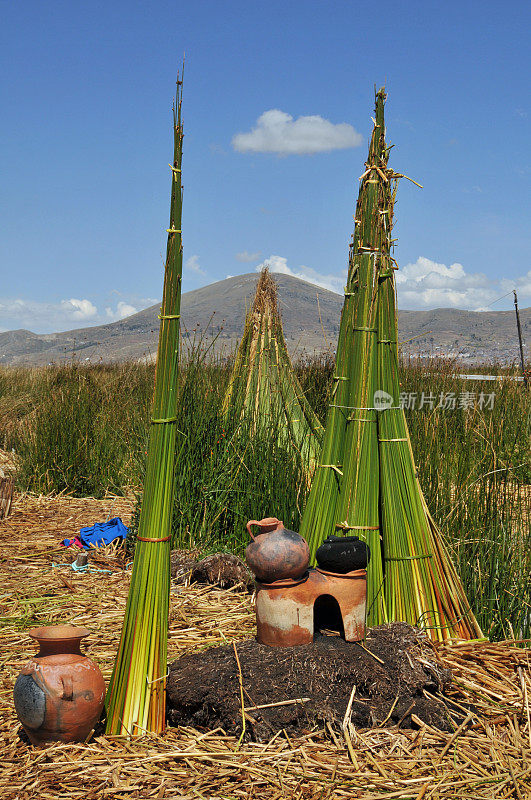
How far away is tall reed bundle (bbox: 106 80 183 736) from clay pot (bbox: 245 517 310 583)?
1.08 ft

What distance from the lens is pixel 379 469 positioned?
2799 millimetres

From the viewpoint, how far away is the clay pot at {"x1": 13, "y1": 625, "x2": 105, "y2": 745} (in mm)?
1963

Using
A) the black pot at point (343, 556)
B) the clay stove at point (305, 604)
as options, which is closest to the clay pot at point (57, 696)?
the clay stove at point (305, 604)

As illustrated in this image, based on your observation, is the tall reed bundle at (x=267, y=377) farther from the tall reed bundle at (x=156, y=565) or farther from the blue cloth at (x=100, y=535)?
the tall reed bundle at (x=156, y=565)

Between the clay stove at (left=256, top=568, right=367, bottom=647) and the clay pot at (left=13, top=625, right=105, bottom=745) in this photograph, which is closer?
the clay pot at (left=13, top=625, right=105, bottom=745)

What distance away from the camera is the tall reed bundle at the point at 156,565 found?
2062mm

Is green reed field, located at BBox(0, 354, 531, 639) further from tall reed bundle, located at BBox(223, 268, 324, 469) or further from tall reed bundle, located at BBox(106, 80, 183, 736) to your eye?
tall reed bundle, located at BBox(106, 80, 183, 736)

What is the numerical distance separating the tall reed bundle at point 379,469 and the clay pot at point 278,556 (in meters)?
0.50

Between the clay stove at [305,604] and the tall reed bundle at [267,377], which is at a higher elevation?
the tall reed bundle at [267,377]

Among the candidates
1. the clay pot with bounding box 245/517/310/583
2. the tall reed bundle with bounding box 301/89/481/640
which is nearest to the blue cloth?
the tall reed bundle with bounding box 301/89/481/640

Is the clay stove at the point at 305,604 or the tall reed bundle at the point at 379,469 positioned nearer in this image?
the clay stove at the point at 305,604

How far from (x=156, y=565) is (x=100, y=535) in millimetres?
2475

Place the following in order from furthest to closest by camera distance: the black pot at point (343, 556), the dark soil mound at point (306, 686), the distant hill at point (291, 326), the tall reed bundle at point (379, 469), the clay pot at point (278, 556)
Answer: the distant hill at point (291, 326)
the tall reed bundle at point (379, 469)
the black pot at point (343, 556)
the clay pot at point (278, 556)
the dark soil mound at point (306, 686)

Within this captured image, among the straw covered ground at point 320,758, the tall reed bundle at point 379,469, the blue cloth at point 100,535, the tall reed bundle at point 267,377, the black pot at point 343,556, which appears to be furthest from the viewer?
the tall reed bundle at point 267,377
